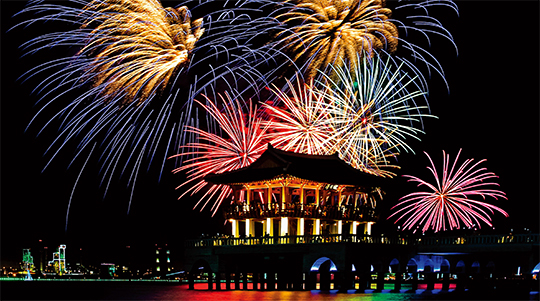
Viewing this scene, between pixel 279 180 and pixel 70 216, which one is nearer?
pixel 279 180

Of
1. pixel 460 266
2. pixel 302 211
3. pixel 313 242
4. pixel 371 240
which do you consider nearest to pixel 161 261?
pixel 302 211

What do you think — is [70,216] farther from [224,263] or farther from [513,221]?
[513,221]

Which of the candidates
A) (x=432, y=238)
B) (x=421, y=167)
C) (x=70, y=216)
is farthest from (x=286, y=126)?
(x=70, y=216)

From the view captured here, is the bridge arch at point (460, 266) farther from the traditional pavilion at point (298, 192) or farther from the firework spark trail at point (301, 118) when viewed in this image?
the firework spark trail at point (301, 118)

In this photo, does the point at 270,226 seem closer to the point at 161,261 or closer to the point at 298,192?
the point at 298,192

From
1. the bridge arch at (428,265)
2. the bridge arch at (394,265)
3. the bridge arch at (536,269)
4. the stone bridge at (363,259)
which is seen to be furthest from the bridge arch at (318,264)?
the bridge arch at (536,269)
